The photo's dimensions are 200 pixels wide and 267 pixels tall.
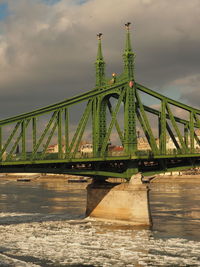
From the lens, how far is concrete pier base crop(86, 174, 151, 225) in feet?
218

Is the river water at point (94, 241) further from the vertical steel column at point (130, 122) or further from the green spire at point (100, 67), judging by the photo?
the green spire at point (100, 67)

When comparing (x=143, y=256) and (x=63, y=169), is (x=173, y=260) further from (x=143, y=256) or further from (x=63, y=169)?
(x=63, y=169)

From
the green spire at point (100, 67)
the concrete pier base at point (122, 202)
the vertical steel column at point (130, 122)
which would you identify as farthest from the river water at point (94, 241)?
the green spire at point (100, 67)

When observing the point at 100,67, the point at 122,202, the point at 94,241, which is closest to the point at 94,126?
the point at 100,67

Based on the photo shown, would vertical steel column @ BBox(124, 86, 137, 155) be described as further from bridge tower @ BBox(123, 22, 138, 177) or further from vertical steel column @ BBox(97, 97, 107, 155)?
vertical steel column @ BBox(97, 97, 107, 155)

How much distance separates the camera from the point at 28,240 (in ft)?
177

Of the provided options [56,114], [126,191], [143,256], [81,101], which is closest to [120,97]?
[81,101]

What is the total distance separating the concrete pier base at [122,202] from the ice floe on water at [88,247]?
289cm

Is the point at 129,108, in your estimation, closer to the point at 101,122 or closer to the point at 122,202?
the point at 101,122

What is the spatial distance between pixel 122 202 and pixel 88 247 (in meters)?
18.2

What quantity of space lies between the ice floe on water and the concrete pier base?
2893mm

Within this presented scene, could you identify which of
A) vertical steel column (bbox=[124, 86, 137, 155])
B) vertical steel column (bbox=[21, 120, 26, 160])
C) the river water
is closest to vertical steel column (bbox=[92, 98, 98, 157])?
vertical steel column (bbox=[124, 86, 137, 155])

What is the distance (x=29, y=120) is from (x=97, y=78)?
52.3 feet

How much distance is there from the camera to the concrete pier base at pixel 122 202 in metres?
66.3
